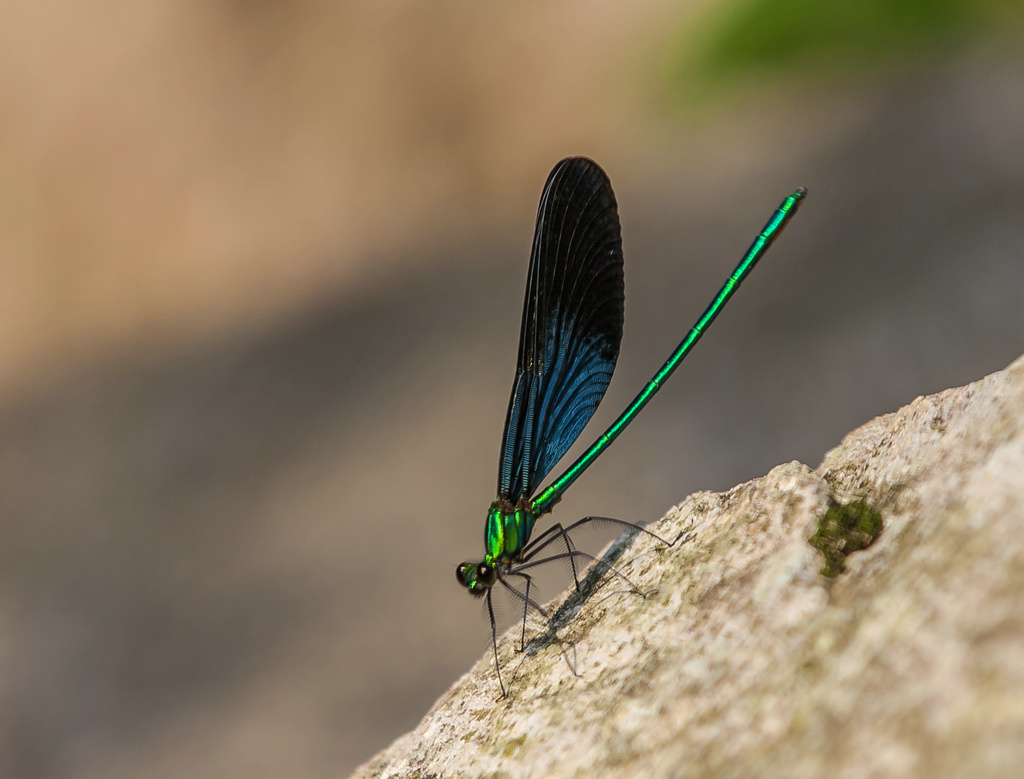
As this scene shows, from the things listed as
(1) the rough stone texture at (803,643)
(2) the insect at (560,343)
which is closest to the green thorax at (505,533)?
(2) the insect at (560,343)

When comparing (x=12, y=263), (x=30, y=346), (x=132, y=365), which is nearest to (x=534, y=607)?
(x=132, y=365)

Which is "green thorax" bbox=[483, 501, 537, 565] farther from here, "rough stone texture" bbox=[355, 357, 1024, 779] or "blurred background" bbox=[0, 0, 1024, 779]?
"blurred background" bbox=[0, 0, 1024, 779]

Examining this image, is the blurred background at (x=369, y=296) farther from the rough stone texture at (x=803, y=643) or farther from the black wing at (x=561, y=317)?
the rough stone texture at (x=803, y=643)

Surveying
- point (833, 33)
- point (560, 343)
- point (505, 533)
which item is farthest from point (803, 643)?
point (833, 33)

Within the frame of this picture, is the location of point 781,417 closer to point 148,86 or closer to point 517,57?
point 517,57

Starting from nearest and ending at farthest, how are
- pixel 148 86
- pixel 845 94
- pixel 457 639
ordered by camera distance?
1. pixel 457 639
2. pixel 845 94
3. pixel 148 86

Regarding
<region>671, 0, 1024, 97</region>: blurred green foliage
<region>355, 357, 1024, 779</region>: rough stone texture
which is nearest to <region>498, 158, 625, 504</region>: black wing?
<region>355, 357, 1024, 779</region>: rough stone texture
